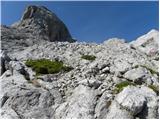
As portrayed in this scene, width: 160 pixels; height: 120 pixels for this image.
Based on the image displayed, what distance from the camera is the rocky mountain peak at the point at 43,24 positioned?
159 feet

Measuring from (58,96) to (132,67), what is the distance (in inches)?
252

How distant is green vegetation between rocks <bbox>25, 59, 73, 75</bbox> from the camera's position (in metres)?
26.9

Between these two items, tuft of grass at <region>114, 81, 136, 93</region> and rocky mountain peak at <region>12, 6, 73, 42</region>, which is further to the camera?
rocky mountain peak at <region>12, 6, 73, 42</region>

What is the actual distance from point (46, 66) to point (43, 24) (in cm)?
2350

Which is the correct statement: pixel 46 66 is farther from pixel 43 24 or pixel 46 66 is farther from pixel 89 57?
pixel 43 24

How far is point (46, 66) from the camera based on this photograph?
2794cm

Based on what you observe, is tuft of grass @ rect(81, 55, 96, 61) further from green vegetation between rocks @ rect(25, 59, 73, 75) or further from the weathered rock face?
the weathered rock face

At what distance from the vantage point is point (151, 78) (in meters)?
23.8

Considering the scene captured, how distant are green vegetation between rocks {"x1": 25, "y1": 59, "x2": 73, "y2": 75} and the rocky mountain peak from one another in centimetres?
1735

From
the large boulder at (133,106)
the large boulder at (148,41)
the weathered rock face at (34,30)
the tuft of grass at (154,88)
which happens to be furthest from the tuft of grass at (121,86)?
the large boulder at (148,41)

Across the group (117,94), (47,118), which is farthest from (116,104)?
(47,118)

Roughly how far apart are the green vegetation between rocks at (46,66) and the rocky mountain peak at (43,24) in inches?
683

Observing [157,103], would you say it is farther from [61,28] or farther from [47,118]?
[61,28]

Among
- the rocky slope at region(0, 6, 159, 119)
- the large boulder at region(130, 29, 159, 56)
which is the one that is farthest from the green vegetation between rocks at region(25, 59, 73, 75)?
the large boulder at region(130, 29, 159, 56)
